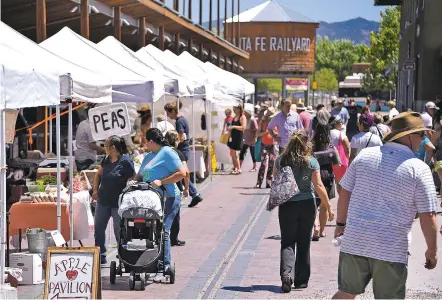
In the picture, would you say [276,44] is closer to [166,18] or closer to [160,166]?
[166,18]

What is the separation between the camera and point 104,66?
607 inches

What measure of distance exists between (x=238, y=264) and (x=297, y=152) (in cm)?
240

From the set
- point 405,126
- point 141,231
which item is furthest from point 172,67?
point 405,126

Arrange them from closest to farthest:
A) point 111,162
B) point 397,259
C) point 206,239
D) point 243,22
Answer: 1. point 397,259
2. point 111,162
3. point 206,239
4. point 243,22

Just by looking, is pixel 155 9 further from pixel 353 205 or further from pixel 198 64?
pixel 353 205

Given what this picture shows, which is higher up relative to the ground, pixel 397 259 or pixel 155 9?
pixel 155 9

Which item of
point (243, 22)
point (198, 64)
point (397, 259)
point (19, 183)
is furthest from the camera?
point (243, 22)

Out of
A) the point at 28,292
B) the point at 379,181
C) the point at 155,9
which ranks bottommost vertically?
the point at 28,292

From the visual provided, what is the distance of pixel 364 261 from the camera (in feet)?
23.6

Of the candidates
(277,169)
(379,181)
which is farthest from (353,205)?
(277,169)

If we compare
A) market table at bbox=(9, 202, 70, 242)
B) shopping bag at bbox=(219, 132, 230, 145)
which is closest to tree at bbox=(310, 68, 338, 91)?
shopping bag at bbox=(219, 132, 230, 145)

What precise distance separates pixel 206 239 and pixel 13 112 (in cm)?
430

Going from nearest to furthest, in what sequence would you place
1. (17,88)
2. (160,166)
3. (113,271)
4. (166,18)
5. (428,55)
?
(17,88), (113,271), (160,166), (166,18), (428,55)

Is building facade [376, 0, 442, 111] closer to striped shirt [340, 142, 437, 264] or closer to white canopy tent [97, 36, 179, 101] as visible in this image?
white canopy tent [97, 36, 179, 101]
